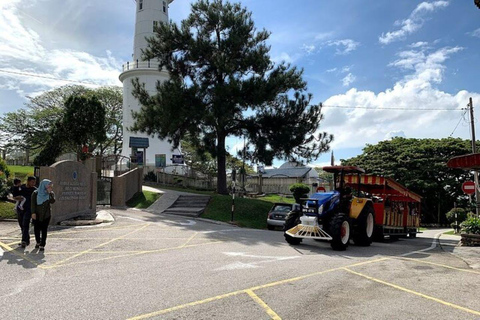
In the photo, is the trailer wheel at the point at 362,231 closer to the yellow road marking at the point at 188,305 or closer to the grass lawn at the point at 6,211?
the yellow road marking at the point at 188,305

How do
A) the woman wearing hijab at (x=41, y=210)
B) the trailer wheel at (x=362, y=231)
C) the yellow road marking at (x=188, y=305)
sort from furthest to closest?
the trailer wheel at (x=362, y=231) → the woman wearing hijab at (x=41, y=210) → the yellow road marking at (x=188, y=305)

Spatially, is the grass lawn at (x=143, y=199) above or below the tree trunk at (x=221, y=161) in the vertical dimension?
below

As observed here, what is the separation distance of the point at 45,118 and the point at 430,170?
40142 mm

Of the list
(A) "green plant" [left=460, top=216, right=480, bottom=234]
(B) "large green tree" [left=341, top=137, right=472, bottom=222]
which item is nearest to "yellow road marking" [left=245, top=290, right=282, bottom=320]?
(A) "green plant" [left=460, top=216, right=480, bottom=234]

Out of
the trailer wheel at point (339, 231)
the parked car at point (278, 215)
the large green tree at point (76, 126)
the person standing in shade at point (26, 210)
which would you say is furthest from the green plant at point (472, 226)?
the large green tree at point (76, 126)

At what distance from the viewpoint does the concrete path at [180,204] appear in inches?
798

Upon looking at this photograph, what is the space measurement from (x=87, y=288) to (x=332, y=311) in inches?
142

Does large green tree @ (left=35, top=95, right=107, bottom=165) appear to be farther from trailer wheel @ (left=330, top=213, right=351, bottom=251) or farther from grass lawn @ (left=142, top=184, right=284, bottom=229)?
trailer wheel @ (left=330, top=213, right=351, bottom=251)

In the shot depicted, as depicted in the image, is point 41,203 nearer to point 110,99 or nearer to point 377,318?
point 377,318

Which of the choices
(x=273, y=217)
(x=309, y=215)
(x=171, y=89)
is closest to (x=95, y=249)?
(x=309, y=215)

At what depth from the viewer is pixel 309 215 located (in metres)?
11.0

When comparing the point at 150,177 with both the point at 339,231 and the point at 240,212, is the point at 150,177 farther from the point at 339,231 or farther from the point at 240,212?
the point at 339,231

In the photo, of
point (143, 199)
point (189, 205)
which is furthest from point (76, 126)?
point (189, 205)

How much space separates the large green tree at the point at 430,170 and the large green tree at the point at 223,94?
12123mm
